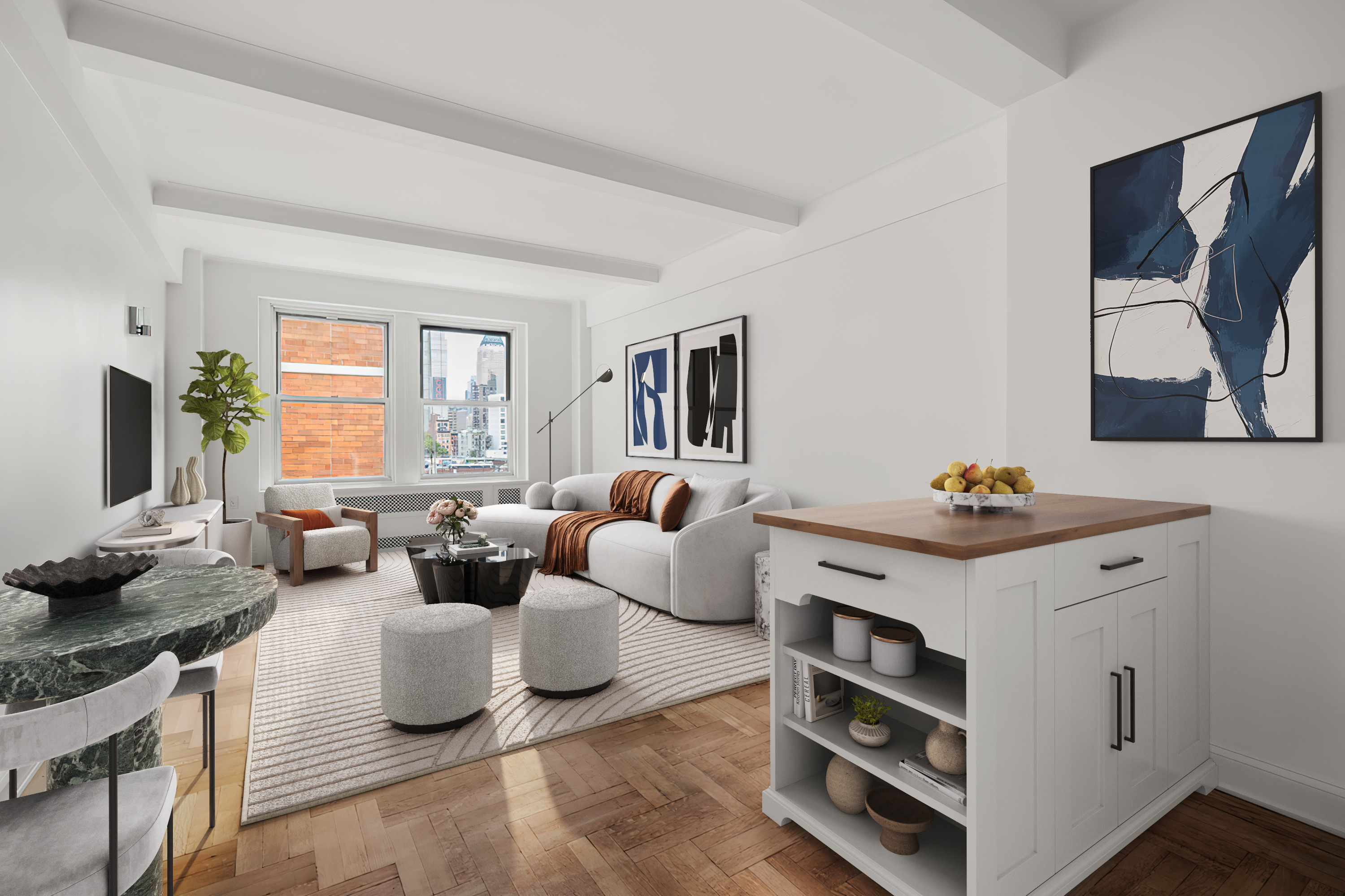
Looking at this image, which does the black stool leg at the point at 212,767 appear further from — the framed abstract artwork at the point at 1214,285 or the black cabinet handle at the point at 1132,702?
the framed abstract artwork at the point at 1214,285

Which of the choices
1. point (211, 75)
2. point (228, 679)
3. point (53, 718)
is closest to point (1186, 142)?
point (53, 718)

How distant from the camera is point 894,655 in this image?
1.69m

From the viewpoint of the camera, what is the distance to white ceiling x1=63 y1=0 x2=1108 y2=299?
240 cm

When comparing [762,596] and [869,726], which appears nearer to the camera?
[869,726]

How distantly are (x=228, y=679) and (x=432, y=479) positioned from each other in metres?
3.70

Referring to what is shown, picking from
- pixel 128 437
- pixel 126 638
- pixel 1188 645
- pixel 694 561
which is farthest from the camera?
pixel 694 561

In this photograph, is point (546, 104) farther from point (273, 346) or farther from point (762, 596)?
point (273, 346)

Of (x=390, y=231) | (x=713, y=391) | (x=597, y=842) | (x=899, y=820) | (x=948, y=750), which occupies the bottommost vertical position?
(x=597, y=842)

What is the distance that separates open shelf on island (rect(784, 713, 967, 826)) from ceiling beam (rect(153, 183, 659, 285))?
4339 millimetres

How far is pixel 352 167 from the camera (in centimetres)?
369

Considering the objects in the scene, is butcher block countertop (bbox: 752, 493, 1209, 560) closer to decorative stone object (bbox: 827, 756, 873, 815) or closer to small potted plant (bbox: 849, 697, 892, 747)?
small potted plant (bbox: 849, 697, 892, 747)

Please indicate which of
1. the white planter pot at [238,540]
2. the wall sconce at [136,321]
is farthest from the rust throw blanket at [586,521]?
the wall sconce at [136,321]

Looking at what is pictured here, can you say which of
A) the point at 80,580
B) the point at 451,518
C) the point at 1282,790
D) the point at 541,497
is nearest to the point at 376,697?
the point at 451,518

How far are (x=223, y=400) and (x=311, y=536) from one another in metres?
1.26
